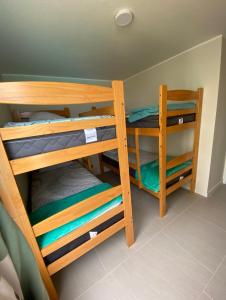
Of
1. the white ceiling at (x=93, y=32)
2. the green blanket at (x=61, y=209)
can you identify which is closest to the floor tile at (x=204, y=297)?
the green blanket at (x=61, y=209)

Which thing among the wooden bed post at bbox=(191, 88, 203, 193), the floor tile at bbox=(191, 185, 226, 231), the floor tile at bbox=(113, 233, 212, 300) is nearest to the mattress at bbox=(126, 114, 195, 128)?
the wooden bed post at bbox=(191, 88, 203, 193)

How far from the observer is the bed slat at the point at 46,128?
Result: 65 cm

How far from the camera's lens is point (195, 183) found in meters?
1.97

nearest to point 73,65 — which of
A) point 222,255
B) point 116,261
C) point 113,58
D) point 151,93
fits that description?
point 113,58

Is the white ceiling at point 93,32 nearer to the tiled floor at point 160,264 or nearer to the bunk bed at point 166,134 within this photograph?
the bunk bed at point 166,134

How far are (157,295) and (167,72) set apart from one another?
251cm

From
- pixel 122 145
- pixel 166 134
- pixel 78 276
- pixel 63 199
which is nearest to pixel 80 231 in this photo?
pixel 63 199

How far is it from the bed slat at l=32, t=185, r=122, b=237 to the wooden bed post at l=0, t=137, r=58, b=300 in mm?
51

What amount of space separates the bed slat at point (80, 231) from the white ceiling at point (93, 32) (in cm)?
160

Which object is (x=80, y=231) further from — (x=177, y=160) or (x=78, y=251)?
(x=177, y=160)

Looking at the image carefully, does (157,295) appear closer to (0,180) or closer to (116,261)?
(116,261)

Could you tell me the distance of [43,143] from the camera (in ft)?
2.43

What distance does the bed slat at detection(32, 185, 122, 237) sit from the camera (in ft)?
2.75

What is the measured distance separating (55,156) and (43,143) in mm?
98
